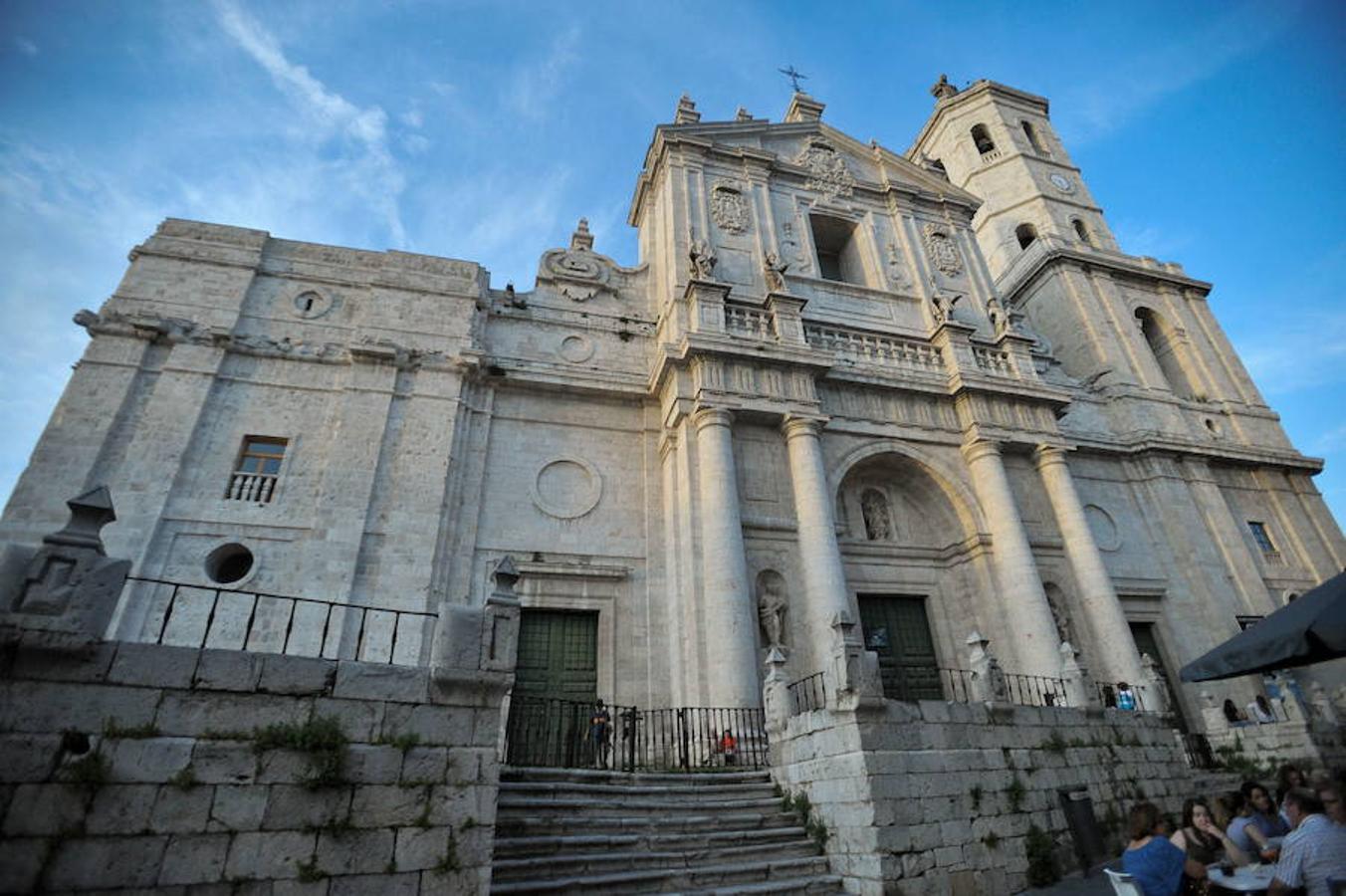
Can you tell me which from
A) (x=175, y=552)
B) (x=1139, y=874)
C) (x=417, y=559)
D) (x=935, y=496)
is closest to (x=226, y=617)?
(x=175, y=552)

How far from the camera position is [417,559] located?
41.4ft

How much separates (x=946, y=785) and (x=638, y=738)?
5.95 meters

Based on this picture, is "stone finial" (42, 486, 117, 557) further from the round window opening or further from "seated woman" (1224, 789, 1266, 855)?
"seated woman" (1224, 789, 1266, 855)

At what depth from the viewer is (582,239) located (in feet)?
61.5

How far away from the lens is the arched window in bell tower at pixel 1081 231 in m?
26.4

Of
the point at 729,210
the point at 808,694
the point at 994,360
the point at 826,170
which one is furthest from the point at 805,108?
the point at 808,694

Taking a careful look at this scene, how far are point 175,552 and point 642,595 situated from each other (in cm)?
888

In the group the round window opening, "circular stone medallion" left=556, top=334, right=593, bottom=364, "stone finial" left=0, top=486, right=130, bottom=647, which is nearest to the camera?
"stone finial" left=0, top=486, right=130, bottom=647

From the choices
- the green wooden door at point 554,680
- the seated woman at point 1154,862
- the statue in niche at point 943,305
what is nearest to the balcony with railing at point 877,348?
the statue in niche at point 943,305

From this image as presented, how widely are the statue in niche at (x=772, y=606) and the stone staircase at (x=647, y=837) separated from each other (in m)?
3.53

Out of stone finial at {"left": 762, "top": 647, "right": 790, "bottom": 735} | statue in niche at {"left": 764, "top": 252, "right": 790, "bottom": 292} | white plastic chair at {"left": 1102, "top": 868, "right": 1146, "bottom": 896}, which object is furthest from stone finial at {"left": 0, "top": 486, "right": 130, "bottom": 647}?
statue in niche at {"left": 764, "top": 252, "right": 790, "bottom": 292}

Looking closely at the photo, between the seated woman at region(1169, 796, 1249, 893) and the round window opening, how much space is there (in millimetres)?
14014

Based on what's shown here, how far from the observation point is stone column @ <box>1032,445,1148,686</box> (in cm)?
1431

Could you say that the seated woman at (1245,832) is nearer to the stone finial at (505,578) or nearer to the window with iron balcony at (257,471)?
the stone finial at (505,578)
